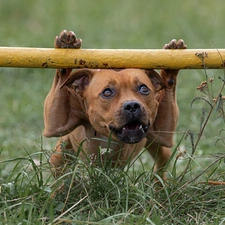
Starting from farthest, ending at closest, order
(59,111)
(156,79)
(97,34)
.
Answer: (97,34) → (59,111) → (156,79)

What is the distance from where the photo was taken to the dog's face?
5.36 m

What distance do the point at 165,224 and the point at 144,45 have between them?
6.89m

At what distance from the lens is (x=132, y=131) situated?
17.7 feet

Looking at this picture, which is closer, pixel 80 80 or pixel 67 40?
pixel 67 40

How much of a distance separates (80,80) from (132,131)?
0.66m

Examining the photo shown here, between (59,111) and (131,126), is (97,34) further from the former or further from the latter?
(131,126)

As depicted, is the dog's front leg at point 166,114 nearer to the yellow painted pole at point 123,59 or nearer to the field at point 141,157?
the field at point 141,157

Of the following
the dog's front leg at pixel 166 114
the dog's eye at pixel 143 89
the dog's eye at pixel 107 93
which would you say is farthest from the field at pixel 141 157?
the dog's eye at pixel 107 93

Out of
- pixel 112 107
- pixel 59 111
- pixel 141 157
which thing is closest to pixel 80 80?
pixel 59 111

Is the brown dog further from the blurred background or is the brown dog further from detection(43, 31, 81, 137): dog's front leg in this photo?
the blurred background

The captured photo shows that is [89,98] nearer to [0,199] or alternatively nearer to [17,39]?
[0,199]

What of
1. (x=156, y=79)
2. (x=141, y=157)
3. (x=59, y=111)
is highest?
(x=156, y=79)

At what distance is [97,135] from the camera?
599 cm

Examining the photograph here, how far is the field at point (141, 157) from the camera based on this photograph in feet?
16.0
